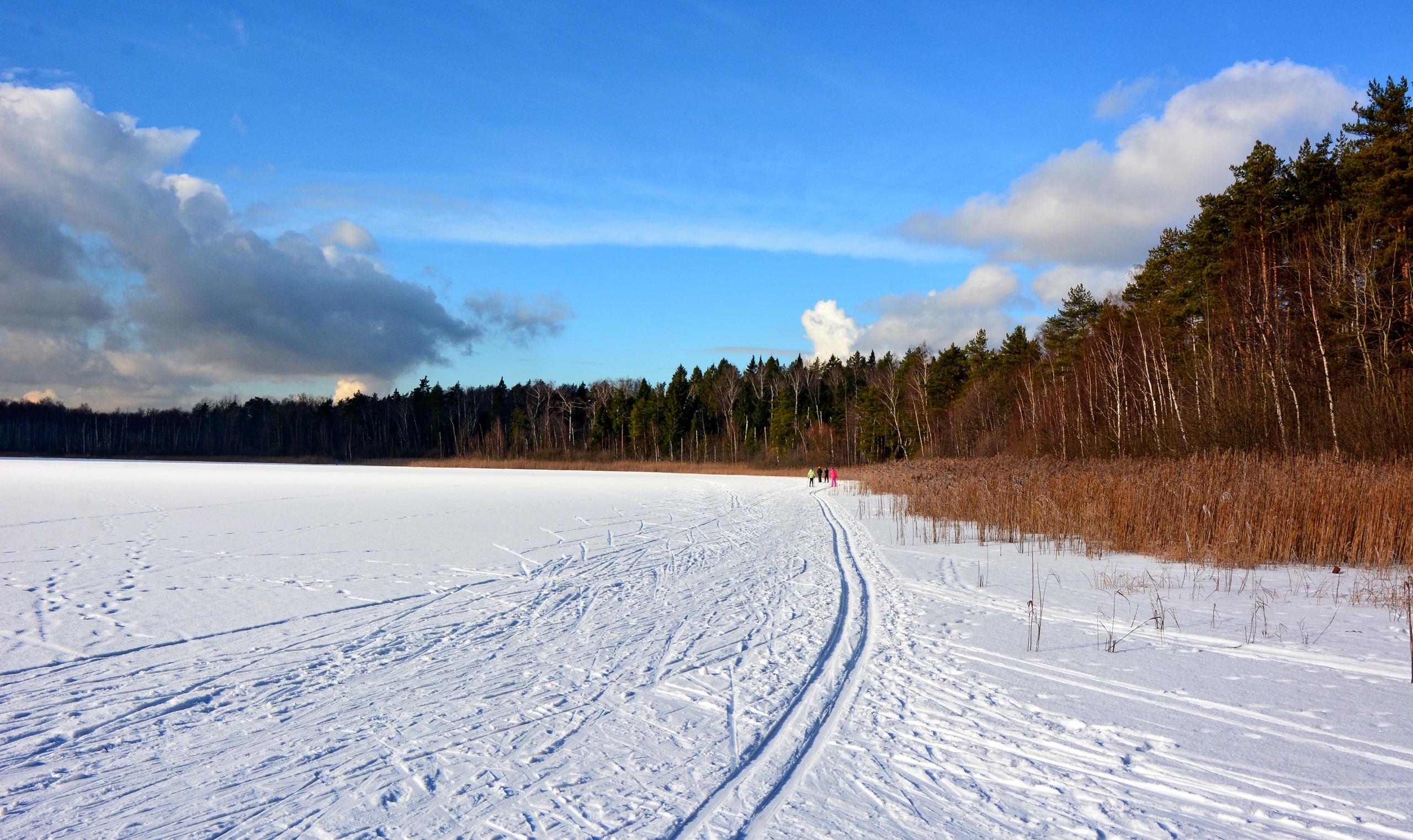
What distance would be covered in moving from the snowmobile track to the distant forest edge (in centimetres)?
1480

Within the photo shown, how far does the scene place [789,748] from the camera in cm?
378

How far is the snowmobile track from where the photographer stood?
301 centimetres

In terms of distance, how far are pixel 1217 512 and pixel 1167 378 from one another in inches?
793

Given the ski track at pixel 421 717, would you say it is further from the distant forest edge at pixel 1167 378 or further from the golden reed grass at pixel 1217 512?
the distant forest edge at pixel 1167 378

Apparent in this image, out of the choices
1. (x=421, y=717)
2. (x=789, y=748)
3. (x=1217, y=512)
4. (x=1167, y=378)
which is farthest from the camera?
(x=1167, y=378)

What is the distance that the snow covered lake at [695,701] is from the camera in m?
3.12

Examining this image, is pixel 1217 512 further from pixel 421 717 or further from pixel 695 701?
pixel 421 717

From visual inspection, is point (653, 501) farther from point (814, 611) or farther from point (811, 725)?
point (811, 725)

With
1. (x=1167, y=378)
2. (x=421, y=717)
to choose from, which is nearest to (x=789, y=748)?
(x=421, y=717)

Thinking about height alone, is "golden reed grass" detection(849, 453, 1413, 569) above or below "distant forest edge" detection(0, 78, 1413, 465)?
below

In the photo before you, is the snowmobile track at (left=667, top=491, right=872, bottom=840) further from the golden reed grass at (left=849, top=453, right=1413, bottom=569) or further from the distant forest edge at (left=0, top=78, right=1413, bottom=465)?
the distant forest edge at (left=0, top=78, right=1413, bottom=465)

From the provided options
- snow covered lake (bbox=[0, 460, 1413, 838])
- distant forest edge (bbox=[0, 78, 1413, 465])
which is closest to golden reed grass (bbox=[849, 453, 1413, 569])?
snow covered lake (bbox=[0, 460, 1413, 838])

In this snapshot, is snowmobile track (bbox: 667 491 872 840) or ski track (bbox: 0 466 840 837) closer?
snowmobile track (bbox: 667 491 872 840)

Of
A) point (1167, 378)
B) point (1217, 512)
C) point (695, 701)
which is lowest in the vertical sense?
point (695, 701)
